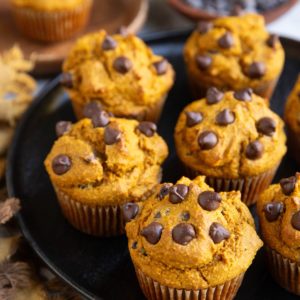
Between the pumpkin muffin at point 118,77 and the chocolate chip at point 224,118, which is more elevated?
the chocolate chip at point 224,118

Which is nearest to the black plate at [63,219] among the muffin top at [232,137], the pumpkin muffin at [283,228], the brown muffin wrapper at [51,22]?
the pumpkin muffin at [283,228]

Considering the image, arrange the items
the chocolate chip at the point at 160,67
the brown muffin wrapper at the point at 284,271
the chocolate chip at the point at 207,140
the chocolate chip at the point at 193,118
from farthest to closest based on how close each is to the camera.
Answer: the chocolate chip at the point at 160,67, the chocolate chip at the point at 193,118, the chocolate chip at the point at 207,140, the brown muffin wrapper at the point at 284,271

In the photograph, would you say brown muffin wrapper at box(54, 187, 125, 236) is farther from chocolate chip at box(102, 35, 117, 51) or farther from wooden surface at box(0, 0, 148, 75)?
wooden surface at box(0, 0, 148, 75)

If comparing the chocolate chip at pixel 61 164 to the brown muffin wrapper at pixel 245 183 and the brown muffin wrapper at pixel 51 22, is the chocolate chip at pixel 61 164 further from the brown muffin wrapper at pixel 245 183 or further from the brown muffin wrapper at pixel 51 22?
the brown muffin wrapper at pixel 51 22

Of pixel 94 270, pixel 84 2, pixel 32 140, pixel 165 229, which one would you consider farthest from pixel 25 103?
pixel 165 229

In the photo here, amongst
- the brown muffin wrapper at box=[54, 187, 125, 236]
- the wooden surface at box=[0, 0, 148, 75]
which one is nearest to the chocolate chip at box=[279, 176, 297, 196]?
the brown muffin wrapper at box=[54, 187, 125, 236]

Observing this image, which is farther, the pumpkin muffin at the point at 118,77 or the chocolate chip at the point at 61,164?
the pumpkin muffin at the point at 118,77

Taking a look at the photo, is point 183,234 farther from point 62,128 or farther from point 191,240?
point 62,128
